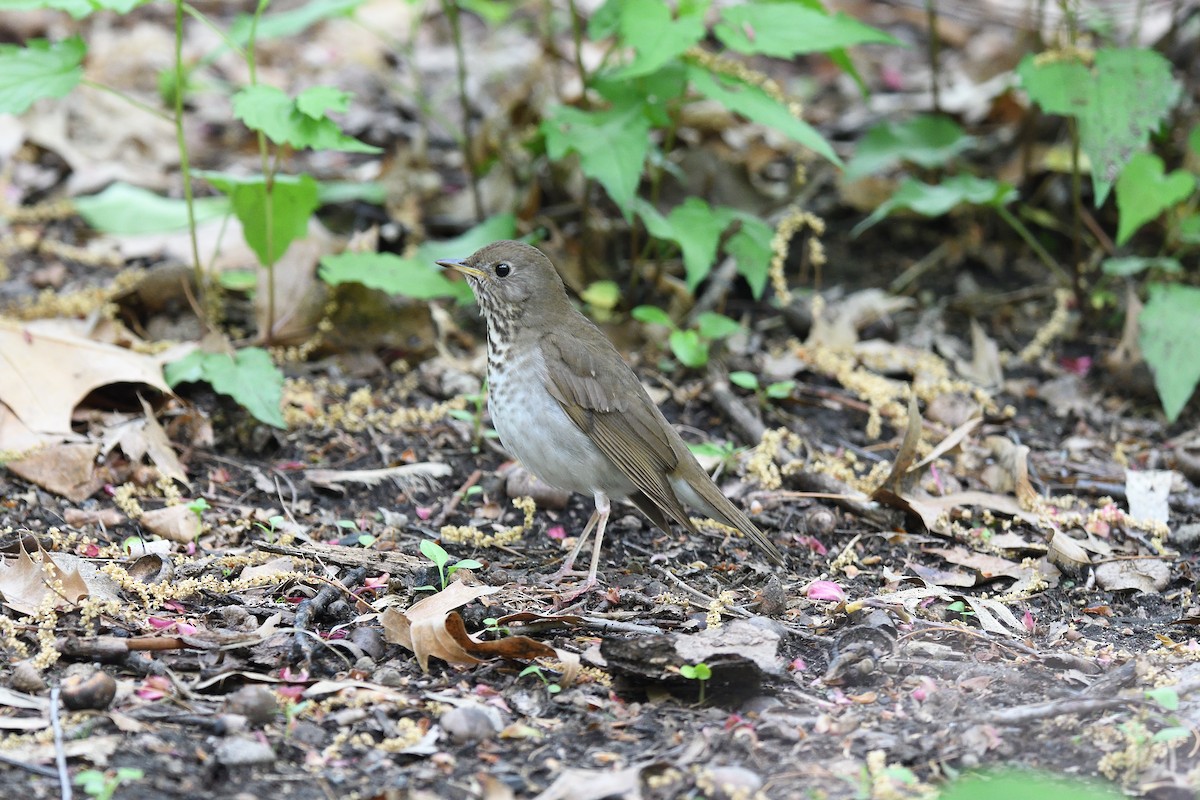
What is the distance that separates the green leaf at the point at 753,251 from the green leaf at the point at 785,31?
865mm

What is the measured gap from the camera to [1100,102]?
555 centimetres

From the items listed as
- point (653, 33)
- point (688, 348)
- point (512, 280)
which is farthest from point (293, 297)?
point (653, 33)

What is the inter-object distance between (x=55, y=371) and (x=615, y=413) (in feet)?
7.36

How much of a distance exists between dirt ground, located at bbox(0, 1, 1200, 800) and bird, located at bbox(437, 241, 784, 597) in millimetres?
266

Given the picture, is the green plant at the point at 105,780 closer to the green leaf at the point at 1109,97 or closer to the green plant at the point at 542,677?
the green plant at the point at 542,677

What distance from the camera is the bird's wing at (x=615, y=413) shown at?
182 inches

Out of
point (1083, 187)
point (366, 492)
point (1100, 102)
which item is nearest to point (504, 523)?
point (366, 492)

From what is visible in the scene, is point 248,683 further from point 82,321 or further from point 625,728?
point 82,321

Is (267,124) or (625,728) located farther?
(267,124)

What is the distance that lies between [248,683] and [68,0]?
2869 mm

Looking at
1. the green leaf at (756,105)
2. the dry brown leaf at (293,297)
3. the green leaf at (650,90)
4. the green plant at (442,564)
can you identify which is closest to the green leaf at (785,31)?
the green leaf at (756,105)

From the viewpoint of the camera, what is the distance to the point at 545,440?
15.1 feet

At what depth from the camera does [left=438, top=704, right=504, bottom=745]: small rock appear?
3297 millimetres

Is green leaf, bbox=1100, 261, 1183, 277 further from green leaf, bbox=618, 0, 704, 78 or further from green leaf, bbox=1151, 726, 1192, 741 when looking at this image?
green leaf, bbox=1151, 726, 1192, 741
